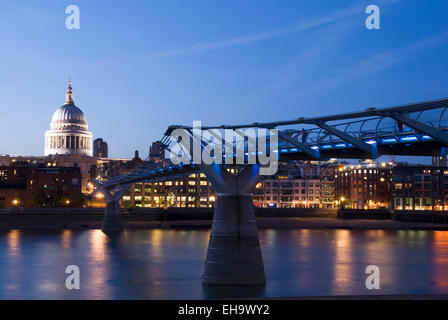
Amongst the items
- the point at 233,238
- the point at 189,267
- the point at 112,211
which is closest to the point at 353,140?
the point at 233,238

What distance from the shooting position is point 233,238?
1284 inches

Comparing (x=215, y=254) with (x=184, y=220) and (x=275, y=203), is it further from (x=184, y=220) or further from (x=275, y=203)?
(x=275, y=203)

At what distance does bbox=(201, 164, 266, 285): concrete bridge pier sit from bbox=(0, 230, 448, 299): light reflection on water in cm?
80

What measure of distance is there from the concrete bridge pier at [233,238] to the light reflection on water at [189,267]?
0.80m

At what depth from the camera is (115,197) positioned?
9031 centimetres

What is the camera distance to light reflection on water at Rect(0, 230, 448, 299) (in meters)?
35.9

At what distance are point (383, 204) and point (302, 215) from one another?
36.6m

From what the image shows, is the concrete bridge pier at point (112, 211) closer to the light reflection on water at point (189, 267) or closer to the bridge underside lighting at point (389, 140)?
the light reflection on water at point (189, 267)

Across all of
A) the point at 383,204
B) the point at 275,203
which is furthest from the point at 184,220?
the point at 383,204

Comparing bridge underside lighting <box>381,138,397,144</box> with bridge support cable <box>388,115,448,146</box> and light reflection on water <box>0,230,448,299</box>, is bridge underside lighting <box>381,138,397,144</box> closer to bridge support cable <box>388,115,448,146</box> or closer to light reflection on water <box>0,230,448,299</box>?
bridge support cable <box>388,115,448,146</box>

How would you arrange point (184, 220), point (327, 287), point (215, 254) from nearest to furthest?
point (215, 254), point (327, 287), point (184, 220)

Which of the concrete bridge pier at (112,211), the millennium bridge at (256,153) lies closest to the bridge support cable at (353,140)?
the millennium bridge at (256,153)
